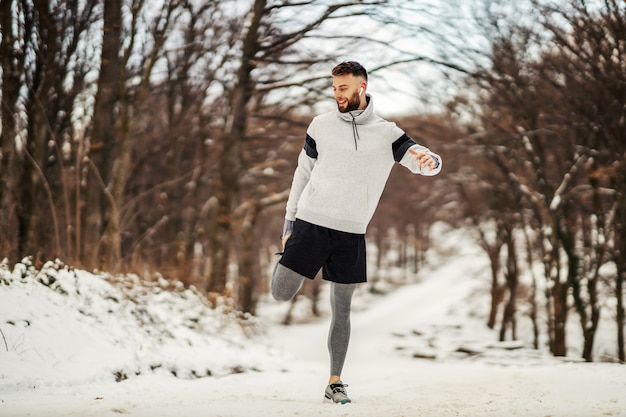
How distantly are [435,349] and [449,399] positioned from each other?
49.0 ft

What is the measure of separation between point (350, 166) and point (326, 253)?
57cm

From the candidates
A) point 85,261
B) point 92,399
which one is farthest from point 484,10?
point 92,399

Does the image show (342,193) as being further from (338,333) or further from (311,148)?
(338,333)

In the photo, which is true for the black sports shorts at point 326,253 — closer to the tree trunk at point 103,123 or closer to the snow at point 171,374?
the snow at point 171,374

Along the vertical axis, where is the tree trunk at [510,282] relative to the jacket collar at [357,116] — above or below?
below

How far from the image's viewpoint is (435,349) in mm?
18203

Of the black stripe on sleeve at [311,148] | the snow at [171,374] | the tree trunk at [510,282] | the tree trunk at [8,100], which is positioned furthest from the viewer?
the tree trunk at [510,282]

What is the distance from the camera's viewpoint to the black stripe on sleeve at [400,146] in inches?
148

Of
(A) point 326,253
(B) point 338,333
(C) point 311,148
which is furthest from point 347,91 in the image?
(B) point 338,333

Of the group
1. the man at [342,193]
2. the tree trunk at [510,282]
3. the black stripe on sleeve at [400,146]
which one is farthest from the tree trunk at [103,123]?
the tree trunk at [510,282]

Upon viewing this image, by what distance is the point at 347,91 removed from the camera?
12.3 ft

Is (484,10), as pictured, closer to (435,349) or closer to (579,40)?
(579,40)

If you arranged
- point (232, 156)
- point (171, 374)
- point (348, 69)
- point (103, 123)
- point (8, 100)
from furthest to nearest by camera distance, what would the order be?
point (232, 156) < point (103, 123) < point (8, 100) < point (171, 374) < point (348, 69)

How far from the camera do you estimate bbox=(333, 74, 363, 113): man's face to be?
12.2 ft
